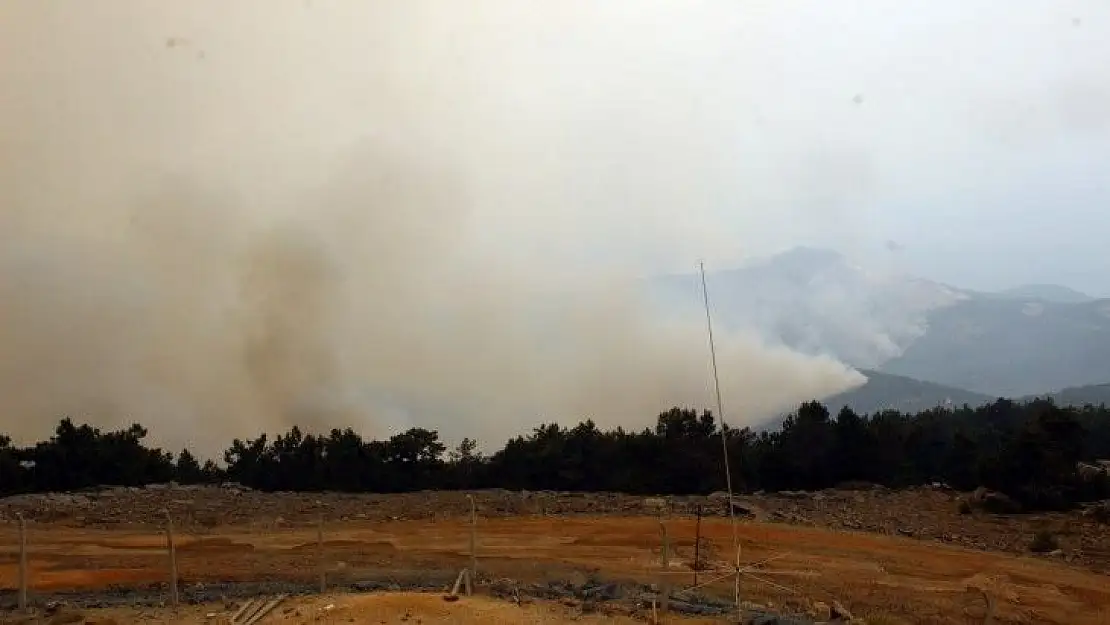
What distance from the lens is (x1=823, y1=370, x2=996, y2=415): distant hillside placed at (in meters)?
109

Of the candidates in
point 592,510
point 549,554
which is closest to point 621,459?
point 592,510

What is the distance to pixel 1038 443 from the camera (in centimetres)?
2009

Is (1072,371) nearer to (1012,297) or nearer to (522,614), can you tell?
(1012,297)

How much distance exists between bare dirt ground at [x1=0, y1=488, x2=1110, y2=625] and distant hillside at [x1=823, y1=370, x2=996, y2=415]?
94.3m

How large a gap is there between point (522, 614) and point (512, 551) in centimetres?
445

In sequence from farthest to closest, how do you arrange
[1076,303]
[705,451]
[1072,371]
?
[1076,303]
[1072,371]
[705,451]

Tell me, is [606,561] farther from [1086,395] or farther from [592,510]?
[1086,395]

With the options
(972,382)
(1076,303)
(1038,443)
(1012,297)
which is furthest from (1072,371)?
(1038,443)

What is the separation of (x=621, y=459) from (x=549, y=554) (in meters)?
10.9

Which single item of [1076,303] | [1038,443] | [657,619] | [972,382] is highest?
[1076,303]

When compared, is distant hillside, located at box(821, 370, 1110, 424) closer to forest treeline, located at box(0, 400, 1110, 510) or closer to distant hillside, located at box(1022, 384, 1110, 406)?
distant hillside, located at box(1022, 384, 1110, 406)

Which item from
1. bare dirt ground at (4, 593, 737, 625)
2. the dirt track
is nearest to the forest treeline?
the dirt track

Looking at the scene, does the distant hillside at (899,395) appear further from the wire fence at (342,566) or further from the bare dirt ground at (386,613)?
the bare dirt ground at (386,613)

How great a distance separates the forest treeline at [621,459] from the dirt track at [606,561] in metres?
6.84
